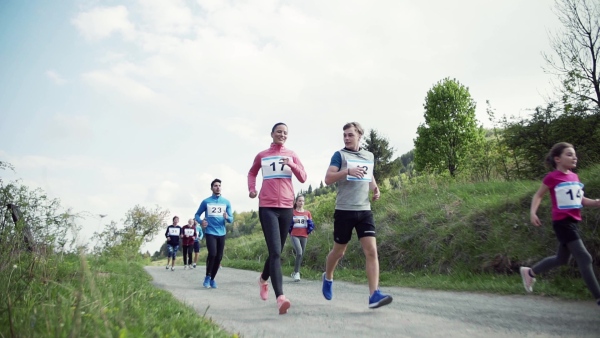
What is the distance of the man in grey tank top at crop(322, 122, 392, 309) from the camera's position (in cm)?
518

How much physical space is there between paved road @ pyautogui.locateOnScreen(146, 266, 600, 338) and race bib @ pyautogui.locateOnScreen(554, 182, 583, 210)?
1205mm

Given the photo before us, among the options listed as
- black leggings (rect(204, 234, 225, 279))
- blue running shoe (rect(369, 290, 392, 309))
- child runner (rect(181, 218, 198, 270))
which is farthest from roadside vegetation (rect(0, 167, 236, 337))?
child runner (rect(181, 218, 198, 270))

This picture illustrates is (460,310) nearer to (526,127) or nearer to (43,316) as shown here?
(43,316)

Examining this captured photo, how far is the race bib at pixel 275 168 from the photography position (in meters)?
5.80

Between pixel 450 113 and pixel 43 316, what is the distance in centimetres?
3738

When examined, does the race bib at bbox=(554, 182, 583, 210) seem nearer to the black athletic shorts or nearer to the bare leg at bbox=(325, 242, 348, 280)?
the black athletic shorts

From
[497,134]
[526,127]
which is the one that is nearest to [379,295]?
[526,127]

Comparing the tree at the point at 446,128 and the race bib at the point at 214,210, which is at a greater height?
the tree at the point at 446,128

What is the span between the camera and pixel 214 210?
9.40 meters

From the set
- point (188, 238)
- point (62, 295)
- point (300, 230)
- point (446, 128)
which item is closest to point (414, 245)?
point (300, 230)

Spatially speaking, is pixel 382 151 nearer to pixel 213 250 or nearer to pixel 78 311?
pixel 213 250

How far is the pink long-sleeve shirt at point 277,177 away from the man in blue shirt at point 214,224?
141 inches

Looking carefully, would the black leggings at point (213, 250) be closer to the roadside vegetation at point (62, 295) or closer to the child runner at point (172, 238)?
the roadside vegetation at point (62, 295)

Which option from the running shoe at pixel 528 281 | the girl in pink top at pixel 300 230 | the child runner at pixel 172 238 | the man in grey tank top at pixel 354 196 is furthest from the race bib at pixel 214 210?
the child runner at pixel 172 238
